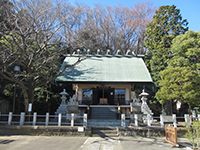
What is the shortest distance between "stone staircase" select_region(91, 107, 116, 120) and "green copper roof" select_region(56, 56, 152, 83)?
2.91 m

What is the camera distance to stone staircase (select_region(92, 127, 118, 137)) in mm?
9109

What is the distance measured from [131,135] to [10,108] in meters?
16.3

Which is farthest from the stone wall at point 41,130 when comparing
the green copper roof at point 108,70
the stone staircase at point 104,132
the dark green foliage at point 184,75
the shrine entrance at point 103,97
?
the dark green foliage at point 184,75

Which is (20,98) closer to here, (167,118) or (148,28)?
(167,118)

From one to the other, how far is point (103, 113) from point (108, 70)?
16.0ft

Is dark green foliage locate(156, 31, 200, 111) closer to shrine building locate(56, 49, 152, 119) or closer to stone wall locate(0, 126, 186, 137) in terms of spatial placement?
shrine building locate(56, 49, 152, 119)

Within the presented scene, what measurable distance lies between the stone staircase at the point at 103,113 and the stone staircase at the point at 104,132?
3407mm

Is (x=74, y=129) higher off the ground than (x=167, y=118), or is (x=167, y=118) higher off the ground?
(x=167, y=118)

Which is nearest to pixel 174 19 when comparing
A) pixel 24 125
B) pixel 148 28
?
pixel 148 28

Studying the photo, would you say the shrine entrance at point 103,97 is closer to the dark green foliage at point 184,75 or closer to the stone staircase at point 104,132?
the dark green foliage at point 184,75

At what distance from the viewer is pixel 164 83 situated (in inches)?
431

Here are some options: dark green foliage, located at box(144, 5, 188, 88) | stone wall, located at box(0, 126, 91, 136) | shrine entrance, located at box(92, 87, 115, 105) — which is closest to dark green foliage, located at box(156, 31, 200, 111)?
dark green foliage, located at box(144, 5, 188, 88)

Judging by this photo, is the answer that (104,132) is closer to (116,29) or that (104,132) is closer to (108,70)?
(108,70)

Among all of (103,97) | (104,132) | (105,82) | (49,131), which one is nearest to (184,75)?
(105,82)
